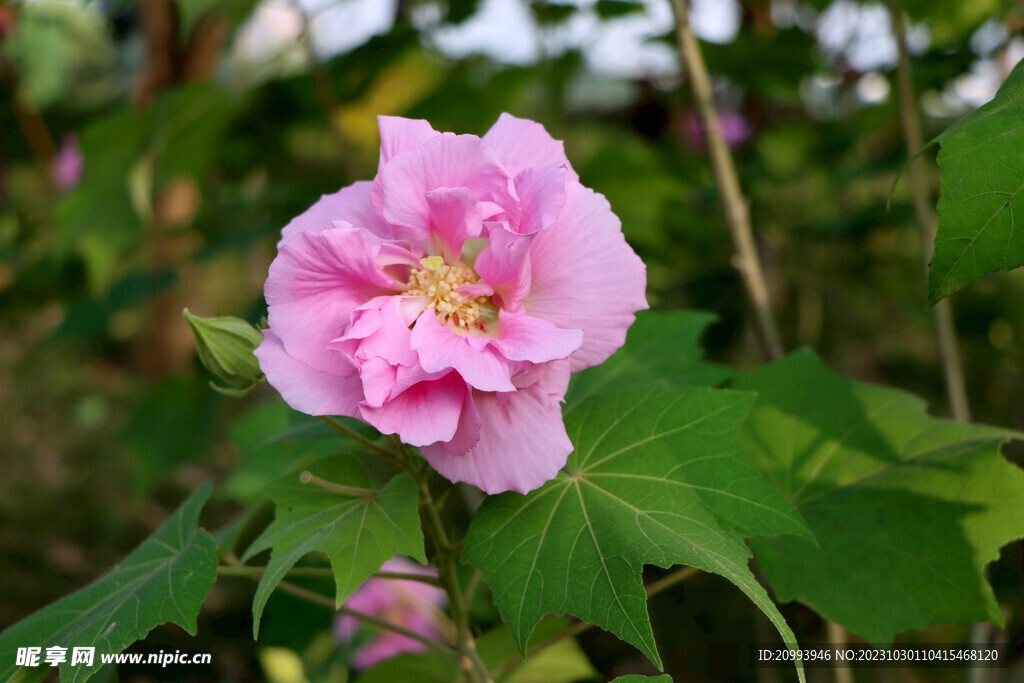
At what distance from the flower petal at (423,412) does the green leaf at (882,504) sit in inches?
12.8

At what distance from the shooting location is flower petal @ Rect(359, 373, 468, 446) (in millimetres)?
497

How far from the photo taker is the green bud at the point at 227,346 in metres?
0.59

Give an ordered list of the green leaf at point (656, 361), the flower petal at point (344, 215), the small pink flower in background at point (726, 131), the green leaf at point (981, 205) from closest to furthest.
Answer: the green leaf at point (981, 205) < the flower petal at point (344, 215) < the green leaf at point (656, 361) < the small pink flower in background at point (726, 131)

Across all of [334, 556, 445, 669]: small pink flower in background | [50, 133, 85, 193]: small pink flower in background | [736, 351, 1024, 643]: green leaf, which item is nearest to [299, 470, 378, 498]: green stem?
[736, 351, 1024, 643]: green leaf

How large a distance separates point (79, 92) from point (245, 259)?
4.44 feet

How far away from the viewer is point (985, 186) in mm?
485

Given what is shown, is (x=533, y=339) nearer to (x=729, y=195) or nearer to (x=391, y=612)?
(x=729, y=195)

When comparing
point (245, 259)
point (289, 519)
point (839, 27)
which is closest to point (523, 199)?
point (289, 519)

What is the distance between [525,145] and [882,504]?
45 centimetres

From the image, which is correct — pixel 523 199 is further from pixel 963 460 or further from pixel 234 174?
pixel 234 174

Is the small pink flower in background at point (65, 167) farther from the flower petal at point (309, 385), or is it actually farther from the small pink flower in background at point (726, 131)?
the flower petal at point (309, 385)

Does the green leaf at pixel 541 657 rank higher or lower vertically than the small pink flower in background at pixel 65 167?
lower

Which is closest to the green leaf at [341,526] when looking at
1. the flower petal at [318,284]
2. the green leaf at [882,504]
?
the flower petal at [318,284]

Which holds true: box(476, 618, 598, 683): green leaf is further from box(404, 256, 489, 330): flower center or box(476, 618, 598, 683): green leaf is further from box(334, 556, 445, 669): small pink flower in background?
box(404, 256, 489, 330): flower center
